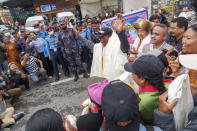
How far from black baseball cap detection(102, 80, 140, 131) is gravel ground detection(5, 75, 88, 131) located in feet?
7.43

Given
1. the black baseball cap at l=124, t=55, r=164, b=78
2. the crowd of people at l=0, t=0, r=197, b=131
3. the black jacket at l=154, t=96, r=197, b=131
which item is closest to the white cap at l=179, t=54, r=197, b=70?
the crowd of people at l=0, t=0, r=197, b=131

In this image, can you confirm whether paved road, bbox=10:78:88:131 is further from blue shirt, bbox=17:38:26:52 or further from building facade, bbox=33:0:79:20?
building facade, bbox=33:0:79:20

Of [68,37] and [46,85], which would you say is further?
[46,85]

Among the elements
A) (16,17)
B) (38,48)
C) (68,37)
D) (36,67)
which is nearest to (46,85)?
(36,67)

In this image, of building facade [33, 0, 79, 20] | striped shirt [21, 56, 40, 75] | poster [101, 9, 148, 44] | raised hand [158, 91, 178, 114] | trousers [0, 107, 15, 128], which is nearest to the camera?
raised hand [158, 91, 178, 114]

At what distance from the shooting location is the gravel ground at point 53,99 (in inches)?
124

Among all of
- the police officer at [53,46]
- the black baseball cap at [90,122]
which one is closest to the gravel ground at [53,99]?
the police officer at [53,46]

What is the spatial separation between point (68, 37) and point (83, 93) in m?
1.71

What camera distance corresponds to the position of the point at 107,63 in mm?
2340

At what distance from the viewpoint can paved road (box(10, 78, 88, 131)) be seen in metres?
3.16

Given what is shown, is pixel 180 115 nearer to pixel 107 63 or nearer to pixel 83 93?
pixel 107 63

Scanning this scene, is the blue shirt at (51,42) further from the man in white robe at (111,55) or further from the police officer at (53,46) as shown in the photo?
the man in white robe at (111,55)

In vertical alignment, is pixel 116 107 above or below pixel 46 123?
above

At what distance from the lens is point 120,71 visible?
224cm
